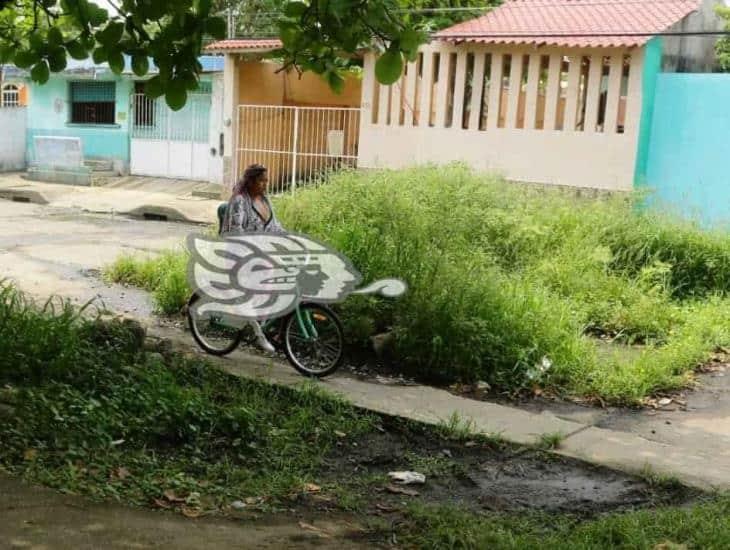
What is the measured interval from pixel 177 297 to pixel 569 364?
3.76 m

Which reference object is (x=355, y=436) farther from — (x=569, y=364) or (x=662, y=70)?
(x=662, y=70)

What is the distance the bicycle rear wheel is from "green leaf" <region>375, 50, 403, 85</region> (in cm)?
371

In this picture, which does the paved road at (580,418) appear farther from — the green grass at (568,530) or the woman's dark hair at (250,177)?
the woman's dark hair at (250,177)

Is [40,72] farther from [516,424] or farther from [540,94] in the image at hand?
[540,94]

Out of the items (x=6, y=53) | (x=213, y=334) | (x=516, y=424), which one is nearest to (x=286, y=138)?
(x=213, y=334)

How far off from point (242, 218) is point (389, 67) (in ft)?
10.7

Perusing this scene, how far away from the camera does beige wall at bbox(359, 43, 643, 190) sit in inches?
532

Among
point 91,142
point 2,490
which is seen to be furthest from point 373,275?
point 91,142

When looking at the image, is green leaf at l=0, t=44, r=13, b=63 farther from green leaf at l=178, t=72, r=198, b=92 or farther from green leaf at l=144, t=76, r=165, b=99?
green leaf at l=178, t=72, r=198, b=92

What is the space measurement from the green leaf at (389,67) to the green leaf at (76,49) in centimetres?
157

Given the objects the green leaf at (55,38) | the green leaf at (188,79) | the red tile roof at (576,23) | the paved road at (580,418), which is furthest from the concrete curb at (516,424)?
the red tile roof at (576,23)

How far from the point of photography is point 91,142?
23.4 metres

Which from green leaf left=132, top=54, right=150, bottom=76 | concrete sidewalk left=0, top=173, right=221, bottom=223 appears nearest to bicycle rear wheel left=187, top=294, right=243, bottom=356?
green leaf left=132, top=54, right=150, bottom=76

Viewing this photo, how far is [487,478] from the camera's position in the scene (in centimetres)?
514
